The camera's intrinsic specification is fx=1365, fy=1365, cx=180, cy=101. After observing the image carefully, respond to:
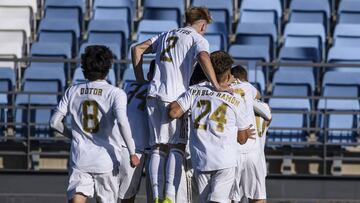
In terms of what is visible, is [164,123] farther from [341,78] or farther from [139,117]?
[341,78]

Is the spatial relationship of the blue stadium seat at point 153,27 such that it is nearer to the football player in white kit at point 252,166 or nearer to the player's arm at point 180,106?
the football player in white kit at point 252,166

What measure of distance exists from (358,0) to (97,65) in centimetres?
901

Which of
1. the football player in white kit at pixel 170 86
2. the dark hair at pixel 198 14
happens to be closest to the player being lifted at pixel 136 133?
the football player in white kit at pixel 170 86

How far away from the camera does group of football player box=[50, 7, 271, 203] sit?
11.6 meters

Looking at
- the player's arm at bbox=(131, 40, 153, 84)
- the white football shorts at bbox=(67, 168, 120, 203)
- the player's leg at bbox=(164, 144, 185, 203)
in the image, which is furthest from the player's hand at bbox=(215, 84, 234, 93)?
the white football shorts at bbox=(67, 168, 120, 203)

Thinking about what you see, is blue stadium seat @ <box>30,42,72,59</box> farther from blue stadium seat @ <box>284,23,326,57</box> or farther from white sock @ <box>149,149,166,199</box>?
white sock @ <box>149,149,166,199</box>

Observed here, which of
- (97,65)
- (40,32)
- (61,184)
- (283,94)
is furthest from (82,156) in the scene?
(40,32)

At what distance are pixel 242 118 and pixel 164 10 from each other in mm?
8040

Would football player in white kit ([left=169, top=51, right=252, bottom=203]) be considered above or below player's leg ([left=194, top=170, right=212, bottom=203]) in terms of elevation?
above

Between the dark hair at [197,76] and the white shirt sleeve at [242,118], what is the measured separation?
0.45 metres

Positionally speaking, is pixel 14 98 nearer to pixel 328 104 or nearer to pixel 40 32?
pixel 40 32

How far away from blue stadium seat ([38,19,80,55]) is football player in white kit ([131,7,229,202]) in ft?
22.8

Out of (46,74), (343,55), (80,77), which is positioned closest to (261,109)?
(80,77)

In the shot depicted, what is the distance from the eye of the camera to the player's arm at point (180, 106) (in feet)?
38.7
